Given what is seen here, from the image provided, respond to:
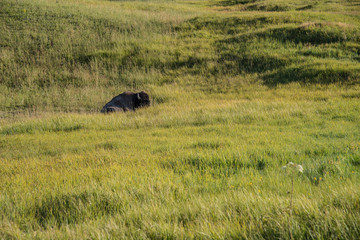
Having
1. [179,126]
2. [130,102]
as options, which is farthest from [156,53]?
[179,126]

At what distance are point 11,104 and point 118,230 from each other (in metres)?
16.1

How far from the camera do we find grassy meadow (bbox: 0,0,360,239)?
2734 mm

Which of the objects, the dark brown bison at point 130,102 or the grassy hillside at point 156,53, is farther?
the grassy hillside at point 156,53

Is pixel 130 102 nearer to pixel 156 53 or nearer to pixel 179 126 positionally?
pixel 179 126

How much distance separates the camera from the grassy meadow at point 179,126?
2734mm

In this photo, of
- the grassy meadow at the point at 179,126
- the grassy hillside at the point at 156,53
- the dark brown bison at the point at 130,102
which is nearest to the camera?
the grassy meadow at the point at 179,126

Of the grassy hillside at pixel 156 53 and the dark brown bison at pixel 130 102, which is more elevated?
the grassy hillside at pixel 156 53

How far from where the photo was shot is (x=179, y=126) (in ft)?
31.1

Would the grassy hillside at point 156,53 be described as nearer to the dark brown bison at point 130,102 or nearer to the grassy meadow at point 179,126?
the grassy meadow at point 179,126

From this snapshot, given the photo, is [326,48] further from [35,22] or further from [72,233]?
[35,22]

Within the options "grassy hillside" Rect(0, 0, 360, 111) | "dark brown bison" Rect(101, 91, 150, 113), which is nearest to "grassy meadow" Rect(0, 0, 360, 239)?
"grassy hillside" Rect(0, 0, 360, 111)

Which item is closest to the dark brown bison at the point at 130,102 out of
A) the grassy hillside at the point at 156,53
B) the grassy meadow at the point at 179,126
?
the grassy meadow at the point at 179,126

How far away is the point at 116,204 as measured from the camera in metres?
3.45

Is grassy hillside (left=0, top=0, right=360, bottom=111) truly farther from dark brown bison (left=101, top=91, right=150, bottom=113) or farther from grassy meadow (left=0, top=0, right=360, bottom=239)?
dark brown bison (left=101, top=91, right=150, bottom=113)
